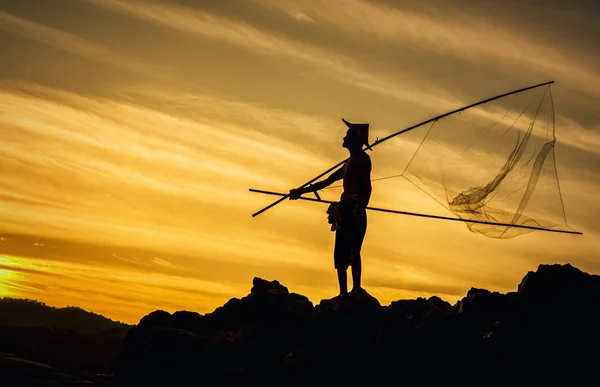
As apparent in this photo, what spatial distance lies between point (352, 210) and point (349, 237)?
0.63m

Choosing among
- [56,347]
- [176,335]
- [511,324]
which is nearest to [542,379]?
[511,324]

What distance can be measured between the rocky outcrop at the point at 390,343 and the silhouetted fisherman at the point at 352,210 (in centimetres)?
105

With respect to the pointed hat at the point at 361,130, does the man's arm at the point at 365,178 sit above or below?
below

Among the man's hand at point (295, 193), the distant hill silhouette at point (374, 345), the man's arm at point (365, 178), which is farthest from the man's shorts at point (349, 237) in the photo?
the man's hand at point (295, 193)

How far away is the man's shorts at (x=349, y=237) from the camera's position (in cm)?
1753

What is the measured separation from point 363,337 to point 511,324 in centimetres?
311

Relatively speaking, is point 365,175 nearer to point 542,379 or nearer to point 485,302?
point 485,302

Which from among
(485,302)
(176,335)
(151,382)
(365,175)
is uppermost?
(365,175)

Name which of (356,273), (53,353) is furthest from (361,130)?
(53,353)

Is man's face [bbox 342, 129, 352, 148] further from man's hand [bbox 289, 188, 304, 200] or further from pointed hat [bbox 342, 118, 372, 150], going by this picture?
man's hand [bbox 289, 188, 304, 200]

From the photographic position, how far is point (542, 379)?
50.6ft

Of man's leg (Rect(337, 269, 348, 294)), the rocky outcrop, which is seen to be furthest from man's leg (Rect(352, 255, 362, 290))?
the rocky outcrop

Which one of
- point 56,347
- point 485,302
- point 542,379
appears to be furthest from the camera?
point 56,347

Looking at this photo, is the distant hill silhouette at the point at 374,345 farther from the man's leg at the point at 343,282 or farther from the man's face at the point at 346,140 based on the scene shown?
the man's face at the point at 346,140
